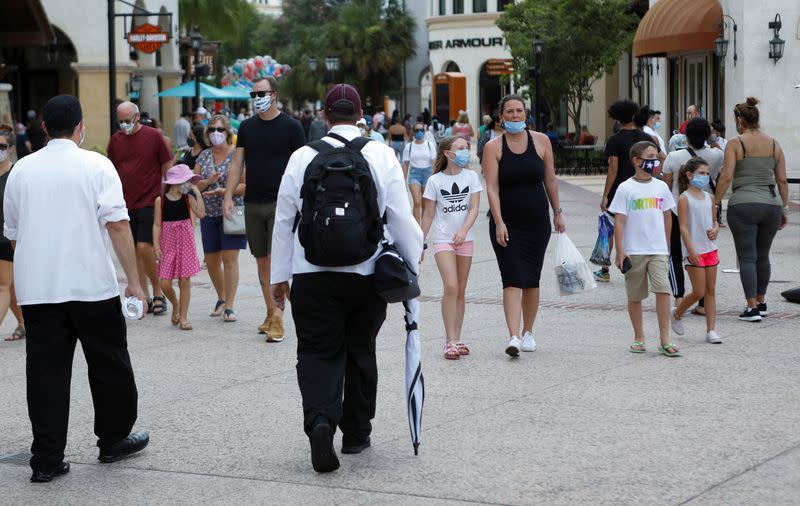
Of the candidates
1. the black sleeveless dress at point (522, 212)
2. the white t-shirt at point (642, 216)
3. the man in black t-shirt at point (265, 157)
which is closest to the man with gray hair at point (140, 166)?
the man in black t-shirt at point (265, 157)

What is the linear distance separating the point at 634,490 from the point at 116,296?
8.51 feet

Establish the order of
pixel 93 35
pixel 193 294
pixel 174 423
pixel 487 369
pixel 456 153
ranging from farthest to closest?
pixel 93 35, pixel 193 294, pixel 456 153, pixel 487 369, pixel 174 423

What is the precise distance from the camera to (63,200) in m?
6.01

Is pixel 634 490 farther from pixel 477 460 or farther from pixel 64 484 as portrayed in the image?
pixel 64 484

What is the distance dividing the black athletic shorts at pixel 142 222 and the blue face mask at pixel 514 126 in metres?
3.77

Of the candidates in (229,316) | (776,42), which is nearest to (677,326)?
(229,316)

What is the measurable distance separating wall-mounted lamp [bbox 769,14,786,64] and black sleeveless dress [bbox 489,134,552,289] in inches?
666

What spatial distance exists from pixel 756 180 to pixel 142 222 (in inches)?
206

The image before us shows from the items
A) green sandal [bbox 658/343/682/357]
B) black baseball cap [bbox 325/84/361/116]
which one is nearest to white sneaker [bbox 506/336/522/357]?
green sandal [bbox 658/343/682/357]

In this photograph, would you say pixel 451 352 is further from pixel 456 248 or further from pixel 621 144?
pixel 621 144

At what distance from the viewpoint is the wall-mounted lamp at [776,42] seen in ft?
79.7

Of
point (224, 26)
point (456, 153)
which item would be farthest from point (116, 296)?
point (224, 26)

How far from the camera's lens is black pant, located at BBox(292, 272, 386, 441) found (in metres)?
5.97

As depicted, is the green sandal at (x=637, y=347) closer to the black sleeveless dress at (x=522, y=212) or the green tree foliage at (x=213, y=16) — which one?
the black sleeveless dress at (x=522, y=212)
